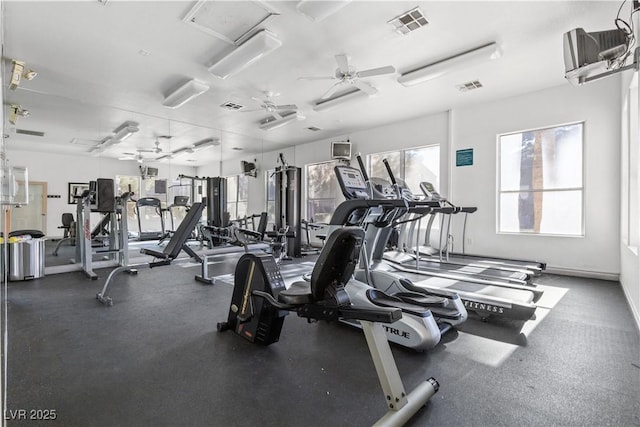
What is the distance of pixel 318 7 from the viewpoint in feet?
9.01

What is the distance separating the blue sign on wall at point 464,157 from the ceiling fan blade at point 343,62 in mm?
3358

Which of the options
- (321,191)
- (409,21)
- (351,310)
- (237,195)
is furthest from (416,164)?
(351,310)

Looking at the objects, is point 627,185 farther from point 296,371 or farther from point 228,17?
point 228,17

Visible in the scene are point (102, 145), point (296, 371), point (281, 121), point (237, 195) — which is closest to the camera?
point (296, 371)

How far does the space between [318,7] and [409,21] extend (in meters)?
1.12

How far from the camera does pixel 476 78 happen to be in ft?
15.4

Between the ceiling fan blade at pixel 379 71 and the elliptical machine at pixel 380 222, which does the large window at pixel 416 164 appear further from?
the elliptical machine at pixel 380 222

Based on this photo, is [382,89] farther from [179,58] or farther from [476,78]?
[179,58]

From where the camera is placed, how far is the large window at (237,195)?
7.74m

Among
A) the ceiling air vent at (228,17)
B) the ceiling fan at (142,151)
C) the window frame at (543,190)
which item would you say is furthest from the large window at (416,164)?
the ceiling fan at (142,151)

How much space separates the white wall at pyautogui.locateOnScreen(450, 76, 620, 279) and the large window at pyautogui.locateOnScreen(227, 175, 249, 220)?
525cm

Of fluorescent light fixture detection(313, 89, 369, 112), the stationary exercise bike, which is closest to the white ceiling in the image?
fluorescent light fixture detection(313, 89, 369, 112)

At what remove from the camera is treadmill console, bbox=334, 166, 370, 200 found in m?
2.50

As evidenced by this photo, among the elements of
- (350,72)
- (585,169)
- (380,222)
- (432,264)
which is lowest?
(432,264)
